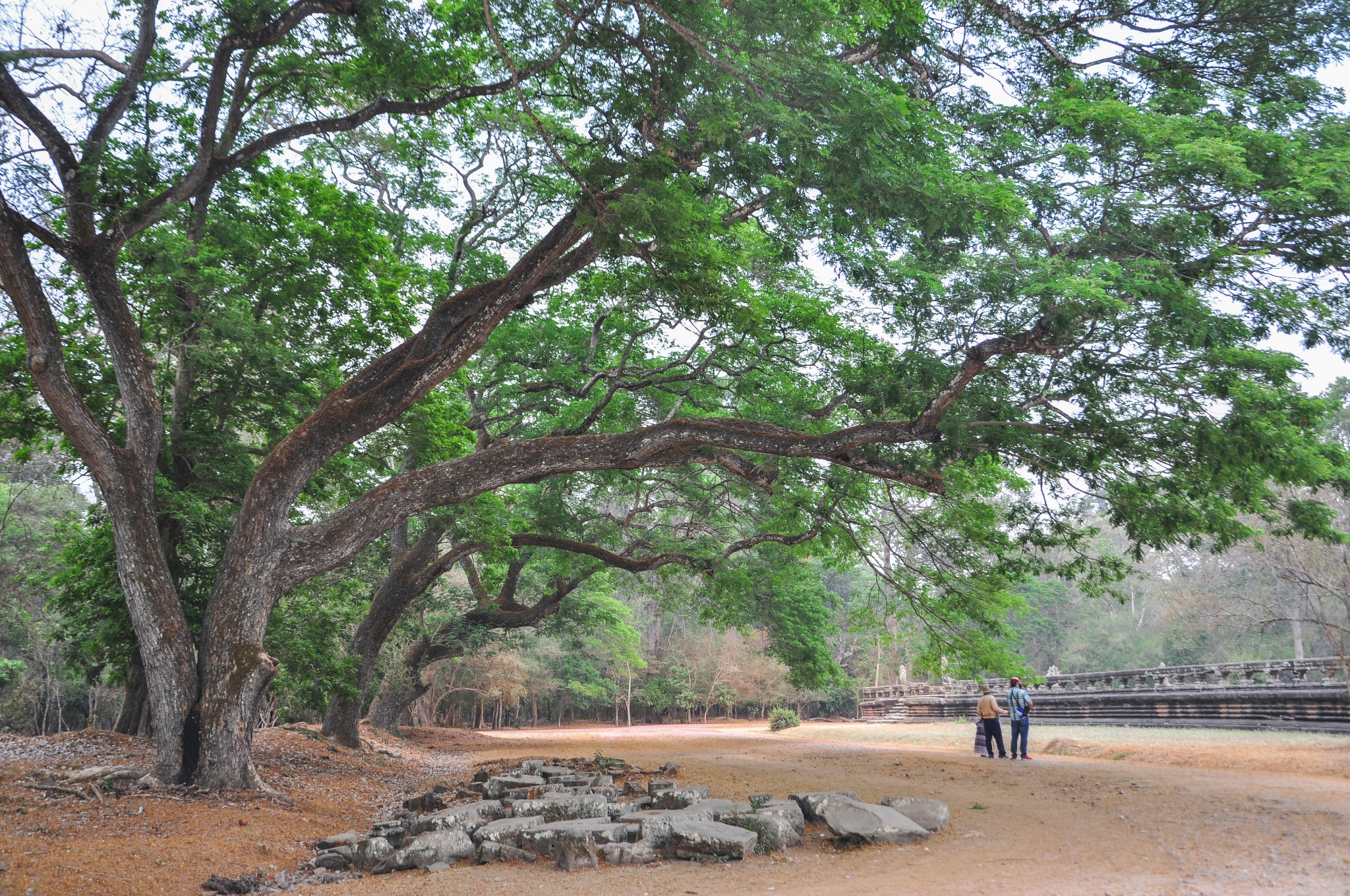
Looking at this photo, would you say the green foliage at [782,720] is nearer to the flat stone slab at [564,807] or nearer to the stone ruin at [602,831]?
→ the stone ruin at [602,831]

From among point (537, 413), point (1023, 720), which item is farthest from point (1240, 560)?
point (537, 413)

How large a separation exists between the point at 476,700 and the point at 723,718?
14.6 m

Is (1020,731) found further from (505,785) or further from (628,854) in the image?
(628,854)

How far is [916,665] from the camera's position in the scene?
11.0 metres

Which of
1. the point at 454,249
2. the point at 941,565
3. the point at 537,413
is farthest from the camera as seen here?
the point at 537,413

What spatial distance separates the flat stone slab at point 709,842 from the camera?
16.8ft

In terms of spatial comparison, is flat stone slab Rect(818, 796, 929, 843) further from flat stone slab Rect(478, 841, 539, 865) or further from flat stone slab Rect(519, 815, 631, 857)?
flat stone slab Rect(478, 841, 539, 865)

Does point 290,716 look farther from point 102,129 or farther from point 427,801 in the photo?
point 102,129

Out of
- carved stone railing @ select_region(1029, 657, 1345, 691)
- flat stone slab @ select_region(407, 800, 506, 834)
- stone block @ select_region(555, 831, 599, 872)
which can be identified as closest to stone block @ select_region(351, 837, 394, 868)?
flat stone slab @ select_region(407, 800, 506, 834)

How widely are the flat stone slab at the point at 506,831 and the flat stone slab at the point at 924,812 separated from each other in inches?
118

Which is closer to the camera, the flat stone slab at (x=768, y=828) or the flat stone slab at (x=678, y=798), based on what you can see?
the flat stone slab at (x=768, y=828)

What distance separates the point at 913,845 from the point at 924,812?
688 millimetres

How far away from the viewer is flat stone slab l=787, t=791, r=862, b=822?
6.03 metres

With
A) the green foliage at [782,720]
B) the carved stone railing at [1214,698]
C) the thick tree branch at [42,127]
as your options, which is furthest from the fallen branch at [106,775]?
the green foliage at [782,720]
